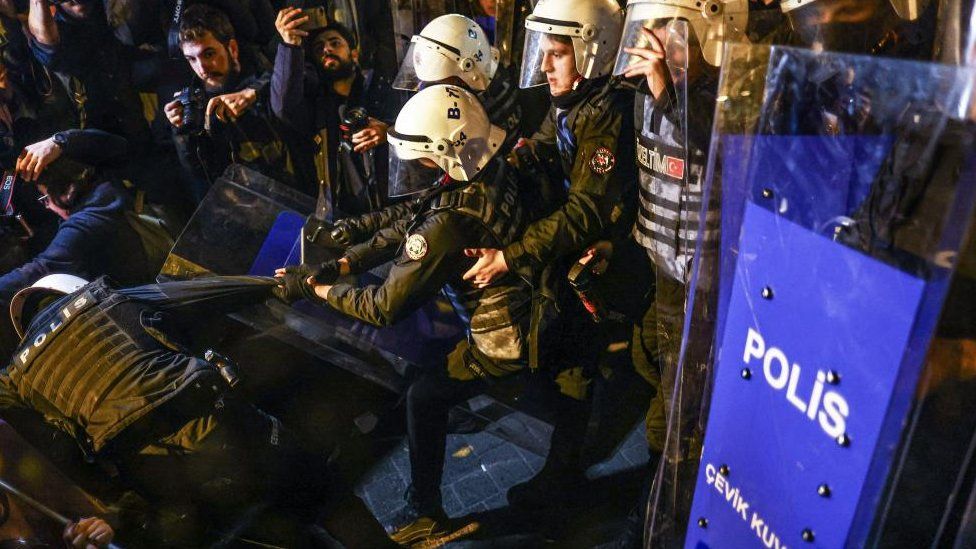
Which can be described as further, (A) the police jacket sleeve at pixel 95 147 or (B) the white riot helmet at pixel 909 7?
(A) the police jacket sleeve at pixel 95 147

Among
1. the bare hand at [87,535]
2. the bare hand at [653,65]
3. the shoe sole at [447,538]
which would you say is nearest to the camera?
the bare hand at [653,65]

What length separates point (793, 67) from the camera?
1.01 meters

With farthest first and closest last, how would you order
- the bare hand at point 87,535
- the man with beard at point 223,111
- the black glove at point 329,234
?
1. the man with beard at point 223,111
2. the black glove at point 329,234
3. the bare hand at point 87,535

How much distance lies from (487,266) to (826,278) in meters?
2.07

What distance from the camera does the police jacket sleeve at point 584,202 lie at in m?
2.78

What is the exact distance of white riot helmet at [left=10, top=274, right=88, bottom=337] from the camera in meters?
3.57

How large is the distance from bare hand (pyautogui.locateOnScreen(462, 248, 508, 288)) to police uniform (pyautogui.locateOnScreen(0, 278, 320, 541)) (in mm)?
1282

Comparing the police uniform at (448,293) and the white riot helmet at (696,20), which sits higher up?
the white riot helmet at (696,20)

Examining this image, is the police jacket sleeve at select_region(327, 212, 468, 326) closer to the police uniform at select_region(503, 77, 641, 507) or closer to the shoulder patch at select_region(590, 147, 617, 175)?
the police uniform at select_region(503, 77, 641, 507)

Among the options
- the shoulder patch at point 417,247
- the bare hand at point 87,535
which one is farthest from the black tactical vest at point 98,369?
the shoulder patch at point 417,247

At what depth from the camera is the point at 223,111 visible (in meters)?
3.89

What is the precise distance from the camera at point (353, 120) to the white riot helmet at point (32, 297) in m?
1.69

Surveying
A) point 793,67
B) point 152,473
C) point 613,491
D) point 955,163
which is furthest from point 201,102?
point 955,163

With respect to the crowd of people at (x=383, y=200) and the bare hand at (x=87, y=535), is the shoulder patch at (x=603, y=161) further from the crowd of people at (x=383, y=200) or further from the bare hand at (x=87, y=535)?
the bare hand at (x=87, y=535)
